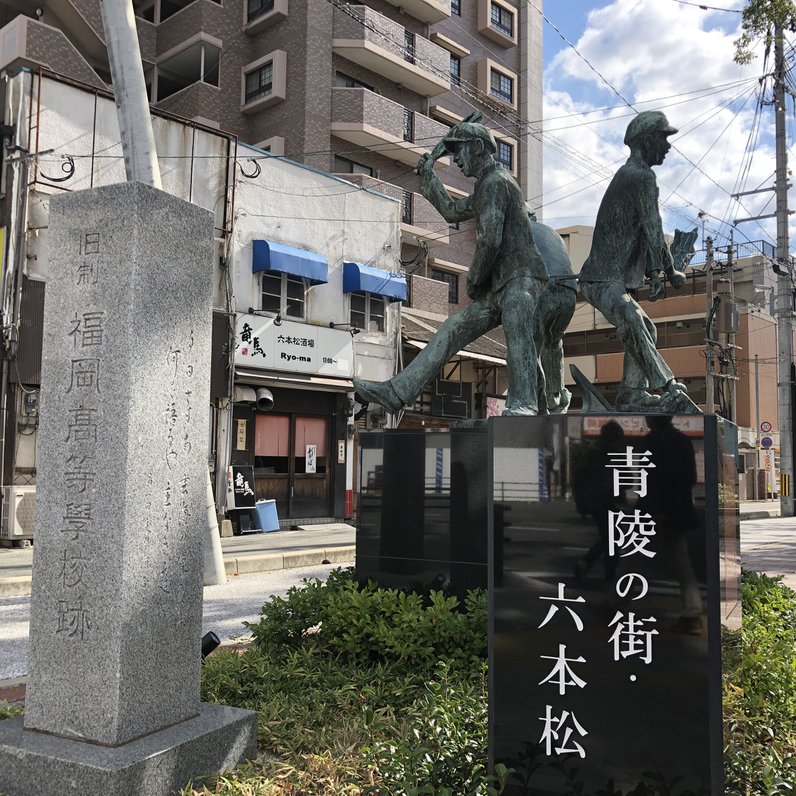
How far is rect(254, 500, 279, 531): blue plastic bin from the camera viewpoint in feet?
55.6

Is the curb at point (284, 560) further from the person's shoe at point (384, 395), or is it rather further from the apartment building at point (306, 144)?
the person's shoe at point (384, 395)

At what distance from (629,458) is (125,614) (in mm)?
2282

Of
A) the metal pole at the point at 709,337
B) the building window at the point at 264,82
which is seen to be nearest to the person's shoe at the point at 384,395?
the building window at the point at 264,82

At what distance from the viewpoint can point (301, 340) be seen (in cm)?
1820

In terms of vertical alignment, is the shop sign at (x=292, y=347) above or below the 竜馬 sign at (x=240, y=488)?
above

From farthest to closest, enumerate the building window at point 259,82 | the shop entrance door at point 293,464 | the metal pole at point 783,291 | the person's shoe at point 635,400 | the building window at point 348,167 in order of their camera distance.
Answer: the metal pole at point 783,291 < the building window at point 348,167 < the building window at point 259,82 < the shop entrance door at point 293,464 < the person's shoe at point 635,400

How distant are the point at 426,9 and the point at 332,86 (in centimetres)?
586

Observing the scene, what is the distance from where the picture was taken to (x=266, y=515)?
17109 millimetres

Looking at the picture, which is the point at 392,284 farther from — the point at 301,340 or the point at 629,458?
the point at 629,458

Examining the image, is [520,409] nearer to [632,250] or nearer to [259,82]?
[632,250]

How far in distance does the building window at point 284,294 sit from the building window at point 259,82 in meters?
7.98

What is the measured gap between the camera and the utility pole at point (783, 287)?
24.1 meters

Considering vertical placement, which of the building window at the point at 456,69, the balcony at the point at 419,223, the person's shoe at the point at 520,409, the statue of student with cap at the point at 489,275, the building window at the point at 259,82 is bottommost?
the person's shoe at the point at 520,409

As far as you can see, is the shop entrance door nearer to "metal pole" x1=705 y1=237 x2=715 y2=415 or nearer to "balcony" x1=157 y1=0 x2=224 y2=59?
"balcony" x1=157 y1=0 x2=224 y2=59
